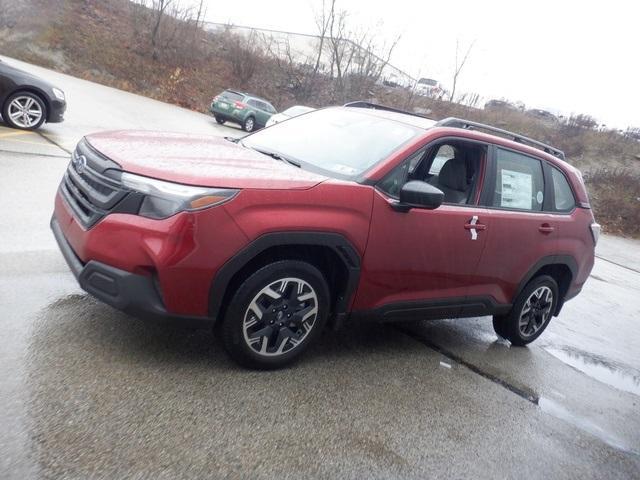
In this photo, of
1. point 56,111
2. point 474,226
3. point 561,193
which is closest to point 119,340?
point 474,226

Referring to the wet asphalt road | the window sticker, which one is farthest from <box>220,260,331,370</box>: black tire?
the window sticker

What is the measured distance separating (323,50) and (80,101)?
24.6m

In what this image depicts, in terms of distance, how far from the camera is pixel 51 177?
24.6 feet

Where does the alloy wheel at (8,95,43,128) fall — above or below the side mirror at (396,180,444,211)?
below

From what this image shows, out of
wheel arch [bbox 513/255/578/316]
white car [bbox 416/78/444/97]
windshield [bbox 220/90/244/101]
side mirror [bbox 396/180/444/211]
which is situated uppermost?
white car [bbox 416/78/444/97]

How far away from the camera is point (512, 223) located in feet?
15.9

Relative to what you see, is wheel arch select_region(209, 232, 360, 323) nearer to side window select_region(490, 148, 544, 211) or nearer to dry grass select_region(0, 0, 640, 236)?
side window select_region(490, 148, 544, 211)

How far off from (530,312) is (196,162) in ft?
12.2

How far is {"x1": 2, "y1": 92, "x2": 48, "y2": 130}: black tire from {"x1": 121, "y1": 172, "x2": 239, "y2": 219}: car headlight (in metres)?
8.28

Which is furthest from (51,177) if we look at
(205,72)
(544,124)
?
(544,124)

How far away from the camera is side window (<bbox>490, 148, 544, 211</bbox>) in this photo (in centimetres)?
482

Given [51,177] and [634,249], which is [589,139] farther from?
[51,177]

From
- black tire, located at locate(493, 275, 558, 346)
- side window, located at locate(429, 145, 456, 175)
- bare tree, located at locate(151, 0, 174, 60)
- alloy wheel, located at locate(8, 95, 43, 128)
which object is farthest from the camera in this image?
bare tree, located at locate(151, 0, 174, 60)

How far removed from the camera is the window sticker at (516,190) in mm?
4867
